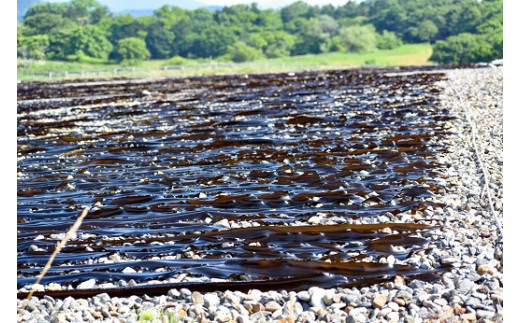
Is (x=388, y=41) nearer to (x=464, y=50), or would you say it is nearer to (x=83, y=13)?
(x=464, y=50)

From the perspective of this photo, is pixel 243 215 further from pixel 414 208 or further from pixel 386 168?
pixel 386 168

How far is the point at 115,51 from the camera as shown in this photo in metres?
95.3

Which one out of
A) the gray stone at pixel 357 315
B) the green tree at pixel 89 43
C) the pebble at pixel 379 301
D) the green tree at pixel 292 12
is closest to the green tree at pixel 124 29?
the green tree at pixel 89 43

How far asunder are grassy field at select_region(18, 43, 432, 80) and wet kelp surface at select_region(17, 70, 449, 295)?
42794mm

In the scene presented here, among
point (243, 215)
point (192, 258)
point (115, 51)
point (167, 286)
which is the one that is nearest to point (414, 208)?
point (243, 215)

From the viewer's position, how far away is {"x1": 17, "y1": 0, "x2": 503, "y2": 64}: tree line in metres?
88.1

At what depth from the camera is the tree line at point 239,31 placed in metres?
88.1

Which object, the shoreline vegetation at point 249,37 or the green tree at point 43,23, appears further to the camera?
Answer: the green tree at point 43,23

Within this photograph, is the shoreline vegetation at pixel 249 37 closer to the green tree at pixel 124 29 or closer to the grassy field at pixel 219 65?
the green tree at pixel 124 29

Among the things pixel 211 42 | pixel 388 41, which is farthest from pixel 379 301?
pixel 211 42

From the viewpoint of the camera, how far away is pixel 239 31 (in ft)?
361

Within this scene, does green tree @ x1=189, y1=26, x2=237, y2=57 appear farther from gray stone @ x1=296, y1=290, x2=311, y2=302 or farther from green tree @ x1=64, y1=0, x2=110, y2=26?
gray stone @ x1=296, y1=290, x2=311, y2=302

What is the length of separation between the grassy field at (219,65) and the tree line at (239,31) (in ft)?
8.28

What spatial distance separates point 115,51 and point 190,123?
272 ft
